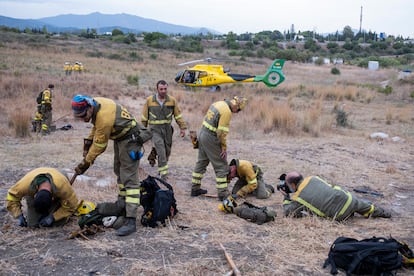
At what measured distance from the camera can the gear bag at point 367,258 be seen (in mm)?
4254

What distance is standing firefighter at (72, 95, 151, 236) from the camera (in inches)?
194

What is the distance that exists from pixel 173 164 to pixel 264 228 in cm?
397

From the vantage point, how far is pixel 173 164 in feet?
30.3

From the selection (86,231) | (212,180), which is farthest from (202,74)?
(86,231)

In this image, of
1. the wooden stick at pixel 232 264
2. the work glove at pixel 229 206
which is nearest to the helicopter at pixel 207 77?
the work glove at pixel 229 206

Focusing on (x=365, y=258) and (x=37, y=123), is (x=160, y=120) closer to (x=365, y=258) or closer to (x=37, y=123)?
(x=365, y=258)

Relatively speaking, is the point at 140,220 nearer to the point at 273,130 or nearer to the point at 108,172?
the point at 108,172

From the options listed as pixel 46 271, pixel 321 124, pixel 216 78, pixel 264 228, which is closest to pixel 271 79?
pixel 216 78

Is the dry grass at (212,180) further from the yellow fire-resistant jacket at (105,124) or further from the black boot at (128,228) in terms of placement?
the yellow fire-resistant jacket at (105,124)

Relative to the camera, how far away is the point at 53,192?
5.04 m

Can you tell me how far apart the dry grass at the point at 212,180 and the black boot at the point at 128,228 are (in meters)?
0.13

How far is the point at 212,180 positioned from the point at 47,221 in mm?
3722

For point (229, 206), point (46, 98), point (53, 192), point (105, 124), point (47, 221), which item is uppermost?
point (105, 124)

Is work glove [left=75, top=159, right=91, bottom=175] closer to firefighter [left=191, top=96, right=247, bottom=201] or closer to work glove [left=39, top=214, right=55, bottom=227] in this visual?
work glove [left=39, top=214, right=55, bottom=227]
